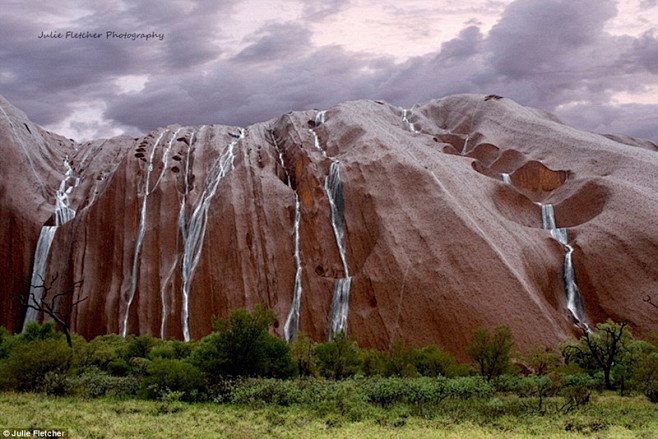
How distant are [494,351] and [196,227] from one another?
29349 mm

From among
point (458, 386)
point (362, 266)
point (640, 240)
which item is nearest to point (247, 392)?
point (458, 386)

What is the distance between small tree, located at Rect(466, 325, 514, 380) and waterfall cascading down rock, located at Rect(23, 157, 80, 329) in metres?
35.1

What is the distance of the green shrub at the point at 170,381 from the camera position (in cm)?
2380

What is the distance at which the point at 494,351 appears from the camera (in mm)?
31734

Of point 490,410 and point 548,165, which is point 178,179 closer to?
point 548,165

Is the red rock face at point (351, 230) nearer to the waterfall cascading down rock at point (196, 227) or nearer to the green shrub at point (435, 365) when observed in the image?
the waterfall cascading down rock at point (196, 227)

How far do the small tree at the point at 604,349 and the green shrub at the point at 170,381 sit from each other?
20.3 m

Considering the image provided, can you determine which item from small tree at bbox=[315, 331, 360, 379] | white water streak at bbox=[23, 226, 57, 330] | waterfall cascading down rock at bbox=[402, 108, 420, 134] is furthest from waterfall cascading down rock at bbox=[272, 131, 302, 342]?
white water streak at bbox=[23, 226, 57, 330]

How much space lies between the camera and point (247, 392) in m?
22.8

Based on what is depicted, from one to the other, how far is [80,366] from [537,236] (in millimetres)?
33966

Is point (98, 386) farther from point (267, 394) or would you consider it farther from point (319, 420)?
point (319, 420)

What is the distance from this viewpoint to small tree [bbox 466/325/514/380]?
31.7 meters

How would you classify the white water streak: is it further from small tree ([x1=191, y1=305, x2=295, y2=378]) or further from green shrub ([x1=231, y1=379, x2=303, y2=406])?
green shrub ([x1=231, y1=379, x2=303, y2=406])

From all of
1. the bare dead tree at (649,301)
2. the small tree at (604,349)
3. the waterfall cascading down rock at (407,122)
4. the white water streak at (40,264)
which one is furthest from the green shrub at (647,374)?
the white water streak at (40,264)
